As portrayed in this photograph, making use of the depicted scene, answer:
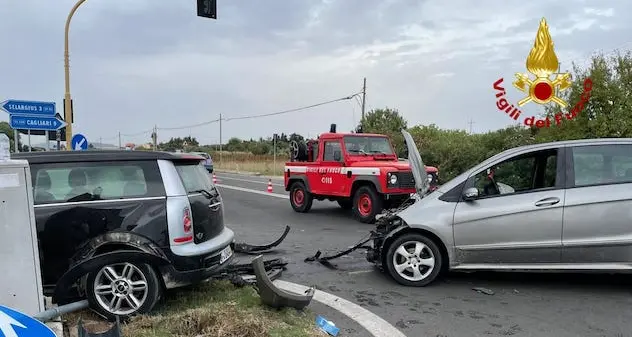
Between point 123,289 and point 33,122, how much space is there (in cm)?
1236

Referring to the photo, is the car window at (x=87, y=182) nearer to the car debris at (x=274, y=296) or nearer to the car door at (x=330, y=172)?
the car debris at (x=274, y=296)

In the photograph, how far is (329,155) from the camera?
12.5 m

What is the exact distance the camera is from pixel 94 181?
4.79 m

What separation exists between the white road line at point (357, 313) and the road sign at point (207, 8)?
29.7 feet

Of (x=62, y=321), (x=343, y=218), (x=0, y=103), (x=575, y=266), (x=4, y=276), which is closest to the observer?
(x=4, y=276)

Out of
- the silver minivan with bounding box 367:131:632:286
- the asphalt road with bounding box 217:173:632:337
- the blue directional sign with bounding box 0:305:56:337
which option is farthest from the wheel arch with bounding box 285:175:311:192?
the blue directional sign with bounding box 0:305:56:337

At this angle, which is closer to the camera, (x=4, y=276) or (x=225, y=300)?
(x=4, y=276)

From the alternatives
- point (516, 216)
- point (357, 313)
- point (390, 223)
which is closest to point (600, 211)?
point (516, 216)

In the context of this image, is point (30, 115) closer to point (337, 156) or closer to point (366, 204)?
point (337, 156)

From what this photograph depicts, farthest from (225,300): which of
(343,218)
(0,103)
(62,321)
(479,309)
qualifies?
(0,103)

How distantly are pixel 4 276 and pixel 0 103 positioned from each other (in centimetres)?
1309

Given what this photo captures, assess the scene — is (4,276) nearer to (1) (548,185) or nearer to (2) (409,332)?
(2) (409,332)

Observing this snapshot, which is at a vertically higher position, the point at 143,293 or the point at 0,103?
the point at 0,103

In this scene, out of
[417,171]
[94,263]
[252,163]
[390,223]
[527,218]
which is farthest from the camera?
[252,163]
